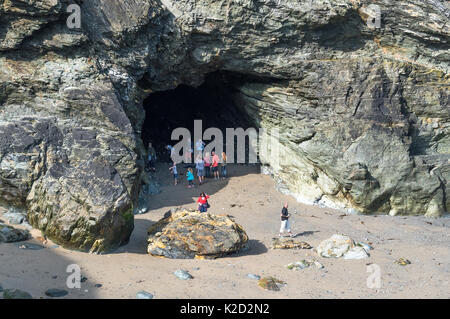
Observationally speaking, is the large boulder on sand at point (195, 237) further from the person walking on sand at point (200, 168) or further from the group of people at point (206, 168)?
the person walking on sand at point (200, 168)

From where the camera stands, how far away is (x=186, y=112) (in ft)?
79.7

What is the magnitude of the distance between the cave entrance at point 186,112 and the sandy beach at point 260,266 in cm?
667

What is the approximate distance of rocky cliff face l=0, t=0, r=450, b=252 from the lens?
15094 millimetres

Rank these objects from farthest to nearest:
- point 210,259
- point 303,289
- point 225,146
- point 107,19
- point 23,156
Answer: point 225,146, point 107,19, point 23,156, point 210,259, point 303,289

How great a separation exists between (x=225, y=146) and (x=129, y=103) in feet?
23.7

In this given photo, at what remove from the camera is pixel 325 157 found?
17.7m

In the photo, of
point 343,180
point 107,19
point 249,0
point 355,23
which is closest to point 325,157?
point 343,180

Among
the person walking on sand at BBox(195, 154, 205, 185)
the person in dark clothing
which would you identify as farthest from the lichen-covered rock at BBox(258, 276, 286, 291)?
the person walking on sand at BBox(195, 154, 205, 185)

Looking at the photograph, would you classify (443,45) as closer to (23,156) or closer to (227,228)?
(227,228)

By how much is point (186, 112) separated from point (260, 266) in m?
13.5

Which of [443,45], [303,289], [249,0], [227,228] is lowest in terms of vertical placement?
[303,289]

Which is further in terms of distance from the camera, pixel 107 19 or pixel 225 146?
pixel 225 146

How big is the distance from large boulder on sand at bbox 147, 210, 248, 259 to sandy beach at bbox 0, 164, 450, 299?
0.90 feet

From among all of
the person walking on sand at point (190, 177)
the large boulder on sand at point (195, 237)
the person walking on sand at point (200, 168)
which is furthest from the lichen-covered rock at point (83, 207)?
the person walking on sand at point (200, 168)
